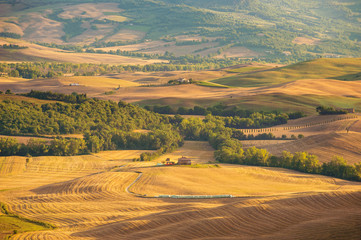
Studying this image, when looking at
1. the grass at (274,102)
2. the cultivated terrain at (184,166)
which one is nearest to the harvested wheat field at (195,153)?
the cultivated terrain at (184,166)

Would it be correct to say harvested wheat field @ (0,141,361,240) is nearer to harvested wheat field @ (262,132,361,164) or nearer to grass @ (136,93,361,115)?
harvested wheat field @ (262,132,361,164)

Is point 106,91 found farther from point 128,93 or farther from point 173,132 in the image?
point 173,132

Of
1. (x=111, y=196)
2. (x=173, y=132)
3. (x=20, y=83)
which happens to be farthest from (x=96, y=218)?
(x=20, y=83)

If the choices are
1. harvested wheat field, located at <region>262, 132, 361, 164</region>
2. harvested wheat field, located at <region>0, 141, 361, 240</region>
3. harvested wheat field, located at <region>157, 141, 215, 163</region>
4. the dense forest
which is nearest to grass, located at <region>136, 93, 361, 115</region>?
the dense forest

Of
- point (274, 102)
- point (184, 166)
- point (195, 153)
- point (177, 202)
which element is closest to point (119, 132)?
point (195, 153)

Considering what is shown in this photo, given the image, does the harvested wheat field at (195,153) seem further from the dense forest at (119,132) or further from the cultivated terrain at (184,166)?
the dense forest at (119,132)

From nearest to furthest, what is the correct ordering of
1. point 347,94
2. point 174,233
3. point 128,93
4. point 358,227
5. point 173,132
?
point 358,227, point 174,233, point 173,132, point 347,94, point 128,93
